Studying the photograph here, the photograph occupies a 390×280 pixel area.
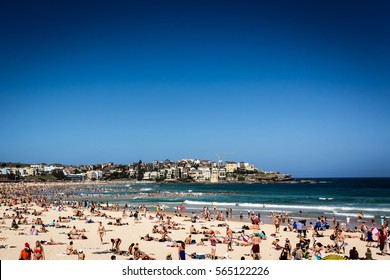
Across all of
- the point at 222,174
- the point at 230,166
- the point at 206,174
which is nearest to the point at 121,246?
the point at 206,174

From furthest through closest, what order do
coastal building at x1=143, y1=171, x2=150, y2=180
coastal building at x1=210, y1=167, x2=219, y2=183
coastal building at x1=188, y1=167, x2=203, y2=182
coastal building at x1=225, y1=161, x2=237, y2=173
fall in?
coastal building at x1=225, y1=161, x2=237, y2=173
coastal building at x1=143, y1=171, x2=150, y2=180
coastal building at x1=188, y1=167, x2=203, y2=182
coastal building at x1=210, y1=167, x2=219, y2=183

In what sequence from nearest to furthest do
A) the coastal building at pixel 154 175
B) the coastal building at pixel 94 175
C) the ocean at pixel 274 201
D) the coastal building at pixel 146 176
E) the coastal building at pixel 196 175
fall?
the ocean at pixel 274 201, the coastal building at pixel 196 175, the coastal building at pixel 154 175, the coastal building at pixel 146 176, the coastal building at pixel 94 175

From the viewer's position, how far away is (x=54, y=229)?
19.2m

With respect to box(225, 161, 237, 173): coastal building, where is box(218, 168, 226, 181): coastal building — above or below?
below

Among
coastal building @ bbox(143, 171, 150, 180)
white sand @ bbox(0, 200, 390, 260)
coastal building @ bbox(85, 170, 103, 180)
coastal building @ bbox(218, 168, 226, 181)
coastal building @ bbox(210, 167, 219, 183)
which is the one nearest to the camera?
white sand @ bbox(0, 200, 390, 260)

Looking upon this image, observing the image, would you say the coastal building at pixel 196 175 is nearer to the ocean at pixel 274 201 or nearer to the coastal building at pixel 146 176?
the coastal building at pixel 146 176

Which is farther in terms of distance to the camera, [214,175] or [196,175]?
[196,175]

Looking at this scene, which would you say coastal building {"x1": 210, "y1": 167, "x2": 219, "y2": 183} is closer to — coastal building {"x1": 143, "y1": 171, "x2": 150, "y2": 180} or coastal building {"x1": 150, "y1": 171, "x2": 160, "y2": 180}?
coastal building {"x1": 150, "y1": 171, "x2": 160, "y2": 180}

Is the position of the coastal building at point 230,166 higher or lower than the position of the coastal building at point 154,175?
higher

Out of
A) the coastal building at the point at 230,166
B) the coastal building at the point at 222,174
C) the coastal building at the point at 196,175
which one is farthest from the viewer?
the coastal building at the point at 230,166

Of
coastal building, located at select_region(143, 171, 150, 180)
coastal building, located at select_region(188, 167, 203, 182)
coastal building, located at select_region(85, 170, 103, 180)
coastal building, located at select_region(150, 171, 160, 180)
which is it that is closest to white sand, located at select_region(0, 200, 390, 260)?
coastal building, located at select_region(188, 167, 203, 182)

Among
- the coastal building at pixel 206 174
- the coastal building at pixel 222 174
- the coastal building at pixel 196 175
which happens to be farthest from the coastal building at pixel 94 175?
the coastal building at pixel 222 174

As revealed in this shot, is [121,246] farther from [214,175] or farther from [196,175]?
[196,175]
